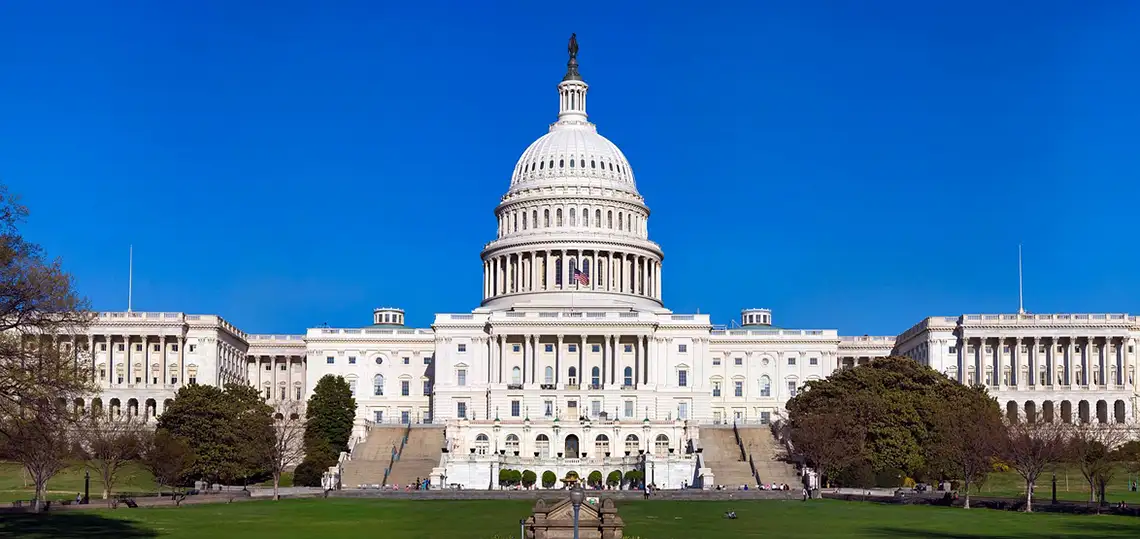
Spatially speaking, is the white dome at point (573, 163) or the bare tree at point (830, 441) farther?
the white dome at point (573, 163)

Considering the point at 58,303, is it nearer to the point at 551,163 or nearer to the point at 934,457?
the point at 934,457

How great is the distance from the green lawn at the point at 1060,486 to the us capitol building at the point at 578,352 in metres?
24.7

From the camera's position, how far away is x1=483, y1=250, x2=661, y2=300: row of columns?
175125 mm

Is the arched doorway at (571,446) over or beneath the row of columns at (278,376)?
beneath

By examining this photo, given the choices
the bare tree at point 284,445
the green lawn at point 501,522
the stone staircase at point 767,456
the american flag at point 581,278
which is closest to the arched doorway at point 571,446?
the stone staircase at point 767,456

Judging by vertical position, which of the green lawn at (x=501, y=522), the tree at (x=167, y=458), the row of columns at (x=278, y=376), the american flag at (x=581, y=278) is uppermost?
the american flag at (x=581, y=278)

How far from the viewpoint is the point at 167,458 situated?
343 feet

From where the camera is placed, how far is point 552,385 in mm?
155750

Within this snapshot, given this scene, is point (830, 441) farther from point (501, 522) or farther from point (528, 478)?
point (501, 522)

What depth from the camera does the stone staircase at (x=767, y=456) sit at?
11750cm

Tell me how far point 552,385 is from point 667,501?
213ft

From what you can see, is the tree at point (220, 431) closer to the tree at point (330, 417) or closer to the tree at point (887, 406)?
the tree at point (330, 417)

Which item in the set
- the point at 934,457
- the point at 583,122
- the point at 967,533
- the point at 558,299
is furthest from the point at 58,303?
the point at 583,122

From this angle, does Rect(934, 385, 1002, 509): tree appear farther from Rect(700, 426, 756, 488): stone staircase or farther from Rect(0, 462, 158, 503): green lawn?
Rect(0, 462, 158, 503): green lawn
